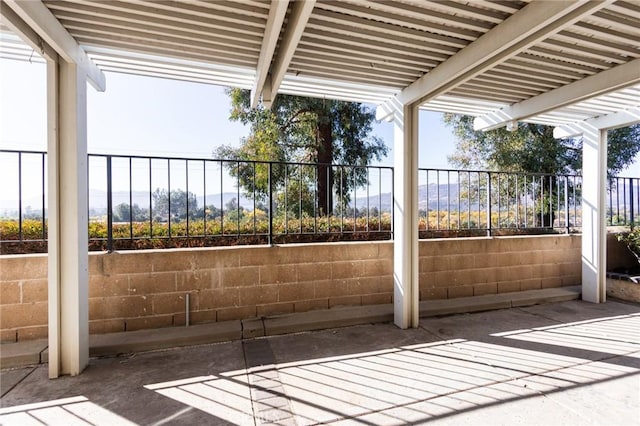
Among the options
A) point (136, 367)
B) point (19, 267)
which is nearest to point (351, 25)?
point (136, 367)

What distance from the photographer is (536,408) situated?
196cm

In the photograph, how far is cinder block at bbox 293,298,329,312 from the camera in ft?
11.9

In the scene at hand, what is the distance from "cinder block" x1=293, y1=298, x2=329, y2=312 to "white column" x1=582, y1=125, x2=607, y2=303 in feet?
12.5

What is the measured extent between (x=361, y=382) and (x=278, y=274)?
1.60m

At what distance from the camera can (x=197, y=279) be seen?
3.30 m

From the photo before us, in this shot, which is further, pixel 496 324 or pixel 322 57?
pixel 496 324

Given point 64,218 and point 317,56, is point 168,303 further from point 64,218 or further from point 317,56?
point 317,56

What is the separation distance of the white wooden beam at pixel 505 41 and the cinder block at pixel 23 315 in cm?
424

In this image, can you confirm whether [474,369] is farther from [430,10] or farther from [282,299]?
[430,10]

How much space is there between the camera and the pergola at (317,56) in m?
2.11

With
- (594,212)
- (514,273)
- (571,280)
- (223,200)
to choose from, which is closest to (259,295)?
(223,200)

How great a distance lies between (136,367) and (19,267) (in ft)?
4.89

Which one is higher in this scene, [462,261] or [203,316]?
[462,261]

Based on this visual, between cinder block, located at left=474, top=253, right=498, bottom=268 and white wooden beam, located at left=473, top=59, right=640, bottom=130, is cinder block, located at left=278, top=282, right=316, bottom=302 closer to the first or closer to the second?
cinder block, located at left=474, top=253, right=498, bottom=268
